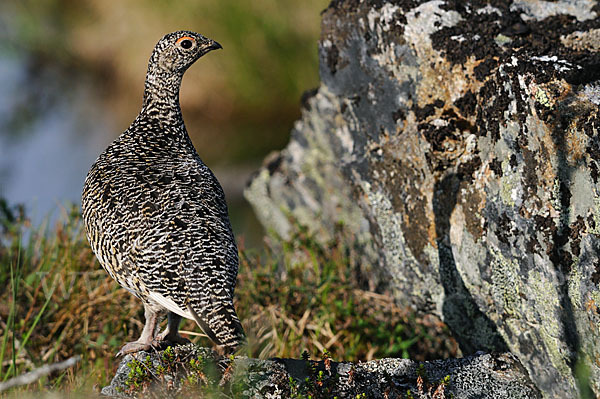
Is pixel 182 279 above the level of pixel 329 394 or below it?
above

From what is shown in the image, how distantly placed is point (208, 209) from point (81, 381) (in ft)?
4.58

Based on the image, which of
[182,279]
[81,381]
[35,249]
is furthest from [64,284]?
[182,279]

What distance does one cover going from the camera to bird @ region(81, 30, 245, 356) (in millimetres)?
3334

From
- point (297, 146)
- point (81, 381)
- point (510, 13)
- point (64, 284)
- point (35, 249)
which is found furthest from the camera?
point (297, 146)

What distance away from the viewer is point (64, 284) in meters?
5.11

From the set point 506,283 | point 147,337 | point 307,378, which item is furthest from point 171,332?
point 506,283

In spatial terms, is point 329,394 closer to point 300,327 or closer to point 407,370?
point 407,370

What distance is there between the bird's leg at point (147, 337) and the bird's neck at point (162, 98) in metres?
1.28

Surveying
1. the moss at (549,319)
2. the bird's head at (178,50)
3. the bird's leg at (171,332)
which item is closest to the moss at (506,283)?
the moss at (549,319)

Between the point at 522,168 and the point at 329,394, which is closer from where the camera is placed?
the point at 329,394

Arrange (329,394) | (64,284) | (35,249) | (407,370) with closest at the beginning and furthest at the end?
(329,394) < (407,370) < (64,284) < (35,249)

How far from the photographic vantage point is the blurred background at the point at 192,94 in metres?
13.4

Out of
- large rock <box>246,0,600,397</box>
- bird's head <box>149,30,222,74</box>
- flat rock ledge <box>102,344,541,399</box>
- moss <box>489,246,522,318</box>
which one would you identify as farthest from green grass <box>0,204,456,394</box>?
bird's head <box>149,30,222,74</box>

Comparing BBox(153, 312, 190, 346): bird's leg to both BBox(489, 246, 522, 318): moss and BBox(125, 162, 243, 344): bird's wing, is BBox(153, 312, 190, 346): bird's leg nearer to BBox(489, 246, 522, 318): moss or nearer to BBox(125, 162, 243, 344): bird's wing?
BBox(125, 162, 243, 344): bird's wing
